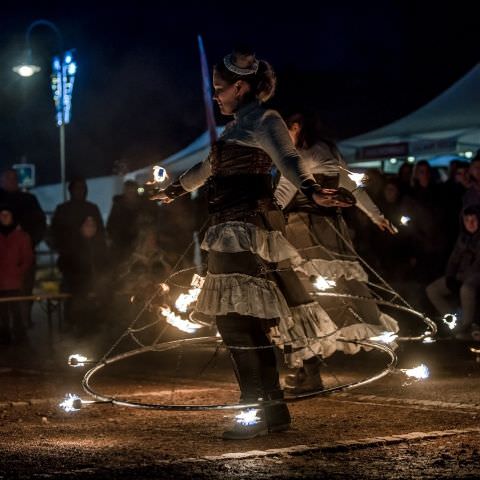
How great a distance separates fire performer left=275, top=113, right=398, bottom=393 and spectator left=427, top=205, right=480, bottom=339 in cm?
320

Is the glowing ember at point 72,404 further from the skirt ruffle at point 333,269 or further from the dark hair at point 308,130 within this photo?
the dark hair at point 308,130

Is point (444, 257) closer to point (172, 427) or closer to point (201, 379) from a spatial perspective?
point (201, 379)

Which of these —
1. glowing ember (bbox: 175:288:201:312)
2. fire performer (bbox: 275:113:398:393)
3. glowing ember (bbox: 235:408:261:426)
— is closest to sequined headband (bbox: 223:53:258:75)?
glowing ember (bbox: 175:288:201:312)

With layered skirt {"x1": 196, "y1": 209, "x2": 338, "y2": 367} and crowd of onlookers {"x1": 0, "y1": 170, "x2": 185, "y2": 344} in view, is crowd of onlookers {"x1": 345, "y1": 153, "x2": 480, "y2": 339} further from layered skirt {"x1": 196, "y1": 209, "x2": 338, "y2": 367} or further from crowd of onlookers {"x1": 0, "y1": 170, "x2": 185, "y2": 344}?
layered skirt {"x1": 196, "y1": 209, "x2": 338, "y2": 367}

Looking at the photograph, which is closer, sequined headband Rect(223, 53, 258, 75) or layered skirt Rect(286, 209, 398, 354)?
sequined headband Rect(223, 53, 258, 75)

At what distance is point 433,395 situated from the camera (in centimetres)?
→ 753

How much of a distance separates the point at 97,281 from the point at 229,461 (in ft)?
30.3

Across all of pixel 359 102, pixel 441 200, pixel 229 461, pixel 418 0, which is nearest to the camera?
pixel 229 461

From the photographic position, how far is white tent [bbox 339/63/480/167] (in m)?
14.4

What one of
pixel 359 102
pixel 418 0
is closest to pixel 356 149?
pixel 359 102

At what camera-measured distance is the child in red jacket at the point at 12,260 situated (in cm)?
1326

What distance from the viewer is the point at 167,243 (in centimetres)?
1404

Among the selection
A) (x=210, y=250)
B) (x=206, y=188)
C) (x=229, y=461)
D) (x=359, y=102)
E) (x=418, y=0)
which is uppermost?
(x=418, y=0)

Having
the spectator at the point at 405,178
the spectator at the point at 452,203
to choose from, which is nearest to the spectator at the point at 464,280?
the spectator at the point at 452,203
